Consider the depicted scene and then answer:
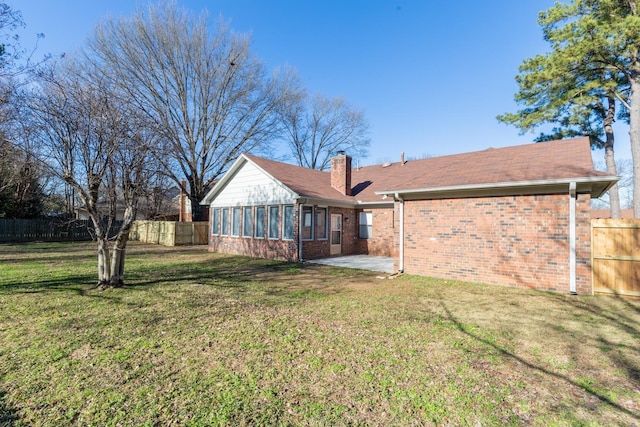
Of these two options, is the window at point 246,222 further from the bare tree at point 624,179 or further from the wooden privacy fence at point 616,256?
the bare tree at point 624,179

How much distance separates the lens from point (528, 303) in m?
6.68

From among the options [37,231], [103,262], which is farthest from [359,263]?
[37,231]

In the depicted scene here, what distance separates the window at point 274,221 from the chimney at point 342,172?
12.5ft

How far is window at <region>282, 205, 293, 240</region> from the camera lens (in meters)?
13.4

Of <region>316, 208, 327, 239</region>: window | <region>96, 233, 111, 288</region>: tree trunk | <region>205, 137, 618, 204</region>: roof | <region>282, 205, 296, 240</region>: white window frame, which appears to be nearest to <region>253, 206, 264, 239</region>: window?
<region>282, 205, 296, 240</region>: white window frame

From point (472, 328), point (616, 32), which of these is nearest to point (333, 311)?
point (472, 328)

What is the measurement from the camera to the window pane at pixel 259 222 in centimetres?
1459

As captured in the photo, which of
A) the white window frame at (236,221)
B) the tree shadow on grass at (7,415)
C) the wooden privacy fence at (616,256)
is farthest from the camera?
the white window frame at (236,221)

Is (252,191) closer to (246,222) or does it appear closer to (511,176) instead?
(246,222)

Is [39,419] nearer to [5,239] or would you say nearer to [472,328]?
[472,328]

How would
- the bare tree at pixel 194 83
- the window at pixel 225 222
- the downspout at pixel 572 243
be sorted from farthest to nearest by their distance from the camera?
the bare tree at pixel 194 83 → the window at pixel 225 222 → the downspout at pixel 572 243

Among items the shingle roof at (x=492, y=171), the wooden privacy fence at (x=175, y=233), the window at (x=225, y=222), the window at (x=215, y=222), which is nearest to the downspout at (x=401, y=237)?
the shingle roof at (x=492, y=171)

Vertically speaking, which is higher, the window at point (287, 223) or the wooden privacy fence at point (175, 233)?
the window at point (287, 223)

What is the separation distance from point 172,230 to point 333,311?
17.3 meters
